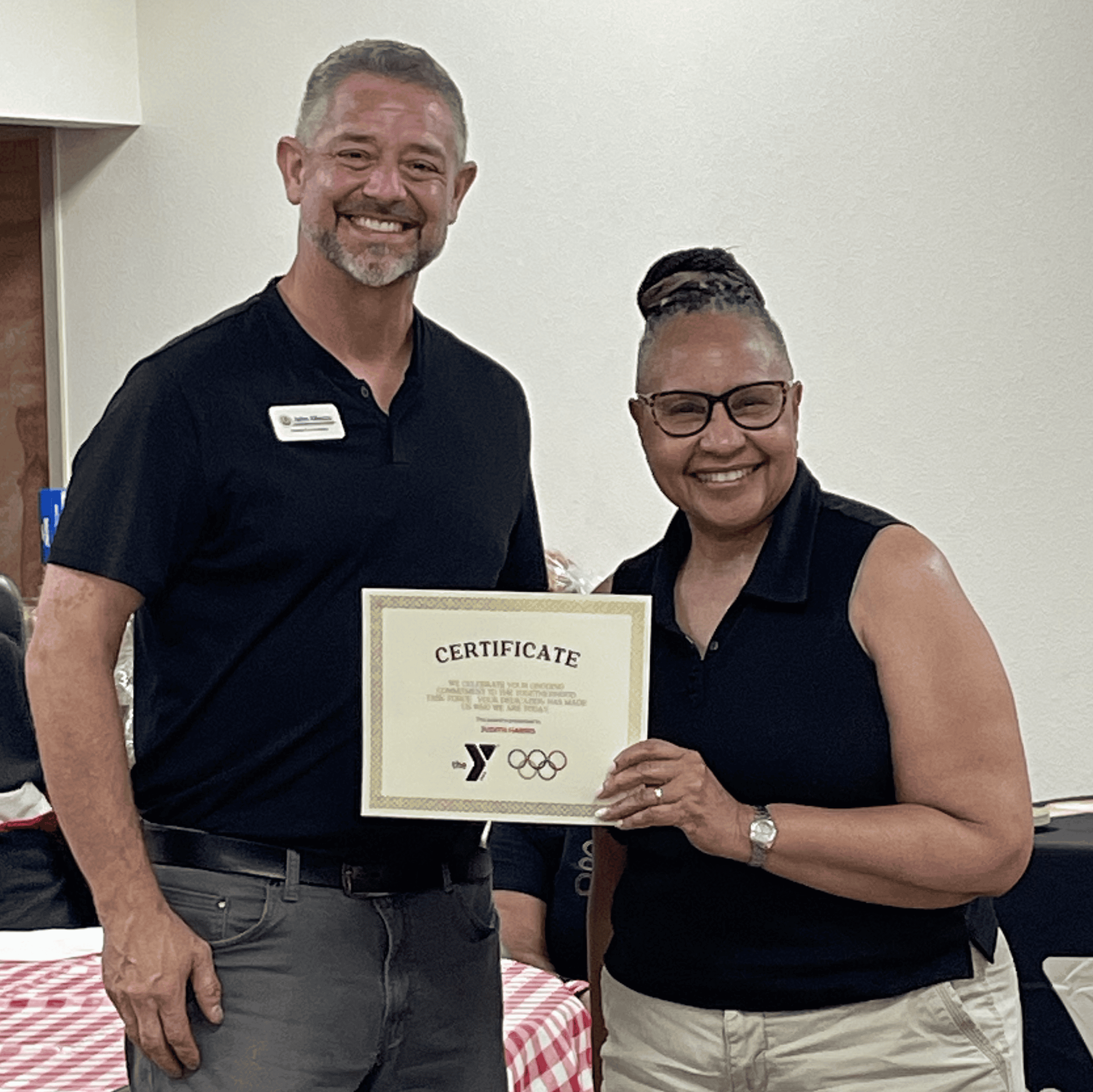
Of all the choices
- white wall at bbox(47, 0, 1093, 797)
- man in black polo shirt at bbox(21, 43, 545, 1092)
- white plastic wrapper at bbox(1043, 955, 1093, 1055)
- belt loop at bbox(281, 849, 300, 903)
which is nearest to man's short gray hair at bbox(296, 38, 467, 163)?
man in black polo shirt at bbox(21, 43, 545, 1092)

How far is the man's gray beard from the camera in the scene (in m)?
1.71

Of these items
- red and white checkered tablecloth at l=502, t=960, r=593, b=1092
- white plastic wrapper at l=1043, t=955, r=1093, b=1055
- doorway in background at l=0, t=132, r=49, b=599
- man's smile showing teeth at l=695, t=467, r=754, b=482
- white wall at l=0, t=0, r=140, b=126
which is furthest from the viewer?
doorway in background at l=0, t=132, r=49, b=599

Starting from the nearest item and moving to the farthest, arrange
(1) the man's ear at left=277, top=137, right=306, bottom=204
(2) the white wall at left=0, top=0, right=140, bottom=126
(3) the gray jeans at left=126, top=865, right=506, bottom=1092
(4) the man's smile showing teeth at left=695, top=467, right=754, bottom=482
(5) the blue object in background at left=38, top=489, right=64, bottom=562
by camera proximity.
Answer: (4) the man's smile showing teeth at left=695, top=467, right=754, bottom=482 → (3) the gray jeans at left=126, top=865, right=506, bottom=1092 → (1) the man's ear at left=277, top=137, right=306, bottom=204 → (2) the white wall at left=0, top=0, right=140, bottom=126 → (5) the blue object in background at left=38, top=489, right=64, bottom=562

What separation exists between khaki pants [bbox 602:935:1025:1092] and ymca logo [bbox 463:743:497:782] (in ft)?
0.96

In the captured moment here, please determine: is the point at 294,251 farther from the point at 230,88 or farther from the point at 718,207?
the point at 718,207

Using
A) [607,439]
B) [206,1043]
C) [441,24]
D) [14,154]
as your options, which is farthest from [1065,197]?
[14,154]

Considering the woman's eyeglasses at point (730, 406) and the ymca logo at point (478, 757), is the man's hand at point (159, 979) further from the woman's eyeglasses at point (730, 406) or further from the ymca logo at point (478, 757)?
the woman's eyeglasses at point (730, 406)

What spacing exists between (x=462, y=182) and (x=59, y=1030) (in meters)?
1.53

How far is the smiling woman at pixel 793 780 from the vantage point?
1.44 meters

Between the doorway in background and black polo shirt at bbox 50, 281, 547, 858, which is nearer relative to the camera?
black polo shirt at bbox 50, 281, 547, 858

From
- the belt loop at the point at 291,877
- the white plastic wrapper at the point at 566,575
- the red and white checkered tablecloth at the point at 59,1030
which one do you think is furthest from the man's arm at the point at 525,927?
the belt loop at the point at 291,877

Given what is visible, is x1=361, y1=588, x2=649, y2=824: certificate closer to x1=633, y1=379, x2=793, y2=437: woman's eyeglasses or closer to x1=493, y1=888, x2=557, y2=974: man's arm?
x1=633, y1=379, x2=793, y2=437: woman's eyeglasses

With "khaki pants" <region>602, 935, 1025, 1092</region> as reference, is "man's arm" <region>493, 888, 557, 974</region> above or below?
below

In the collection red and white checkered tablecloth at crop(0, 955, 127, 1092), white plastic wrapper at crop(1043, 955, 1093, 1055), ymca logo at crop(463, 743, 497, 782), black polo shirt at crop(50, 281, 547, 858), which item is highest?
black polo shirt at crop(50, 281, 547, 858)
